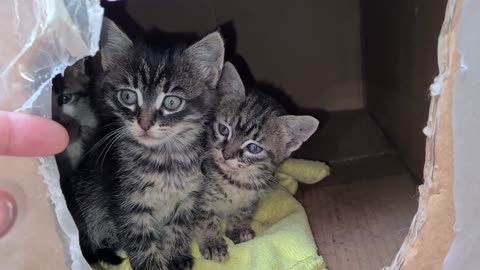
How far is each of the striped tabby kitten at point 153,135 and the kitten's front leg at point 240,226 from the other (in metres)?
0.18

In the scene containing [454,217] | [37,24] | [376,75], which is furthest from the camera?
[376,75]

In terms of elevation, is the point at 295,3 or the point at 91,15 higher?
the point at 91,15

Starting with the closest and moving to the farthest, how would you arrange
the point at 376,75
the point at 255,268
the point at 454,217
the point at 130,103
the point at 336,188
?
the point at 454,217, the point at 130,103, the point at 255,268, the point at 336,188, the point at 376,75

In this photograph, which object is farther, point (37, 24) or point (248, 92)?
point (248, 92)

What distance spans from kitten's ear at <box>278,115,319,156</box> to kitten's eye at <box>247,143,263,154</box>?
108 mm

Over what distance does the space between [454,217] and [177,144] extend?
0.70 meters

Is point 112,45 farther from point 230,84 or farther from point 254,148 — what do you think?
point 254,148

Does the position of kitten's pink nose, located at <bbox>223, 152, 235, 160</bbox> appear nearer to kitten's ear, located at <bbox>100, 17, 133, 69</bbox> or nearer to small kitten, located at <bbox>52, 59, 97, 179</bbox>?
kitten's ear, located at <bbox>100, 17, 133, 69</bbox>

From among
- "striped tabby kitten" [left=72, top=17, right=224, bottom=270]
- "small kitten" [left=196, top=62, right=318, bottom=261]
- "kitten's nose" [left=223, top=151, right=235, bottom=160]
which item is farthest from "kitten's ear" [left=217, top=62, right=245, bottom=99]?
"kitten's nose" [left=223, top=151, right=235, bottom=160]

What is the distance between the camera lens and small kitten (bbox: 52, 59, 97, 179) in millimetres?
1765

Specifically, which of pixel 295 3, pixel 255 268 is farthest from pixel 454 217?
pixel 295 3

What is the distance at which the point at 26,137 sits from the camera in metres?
0.91

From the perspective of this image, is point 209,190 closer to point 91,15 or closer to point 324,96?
point 91,15

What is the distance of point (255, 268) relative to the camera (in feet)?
5.18
